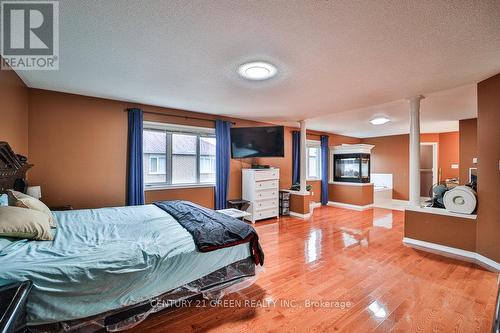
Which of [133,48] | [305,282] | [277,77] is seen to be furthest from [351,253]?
[133,48]

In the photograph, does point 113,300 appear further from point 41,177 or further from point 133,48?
point 41,177

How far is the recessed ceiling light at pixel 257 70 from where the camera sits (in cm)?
232

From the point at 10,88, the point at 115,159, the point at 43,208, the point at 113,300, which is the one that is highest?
the point at 10,88

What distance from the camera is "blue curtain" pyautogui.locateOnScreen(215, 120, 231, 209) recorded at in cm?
462

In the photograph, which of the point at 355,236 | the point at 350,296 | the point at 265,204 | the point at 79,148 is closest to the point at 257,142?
the point at 265,204

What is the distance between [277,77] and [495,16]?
1.80 m

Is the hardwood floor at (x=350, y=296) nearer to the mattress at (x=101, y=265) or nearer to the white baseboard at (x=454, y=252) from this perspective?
the white baseboard at (x=454, y=252)

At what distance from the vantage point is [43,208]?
2160 millimetres

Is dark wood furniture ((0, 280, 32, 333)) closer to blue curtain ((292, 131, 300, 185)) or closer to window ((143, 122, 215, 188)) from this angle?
window ((143, 122, 215, 188))

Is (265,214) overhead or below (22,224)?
below

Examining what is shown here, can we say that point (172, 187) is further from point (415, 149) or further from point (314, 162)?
point (314, 162)

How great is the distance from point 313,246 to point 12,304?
3.22 m

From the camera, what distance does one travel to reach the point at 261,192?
4.85 metres

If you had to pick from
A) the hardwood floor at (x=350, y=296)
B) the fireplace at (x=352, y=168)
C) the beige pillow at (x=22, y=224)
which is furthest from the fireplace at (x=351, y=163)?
the beige pillow at (x=22, y=224)
